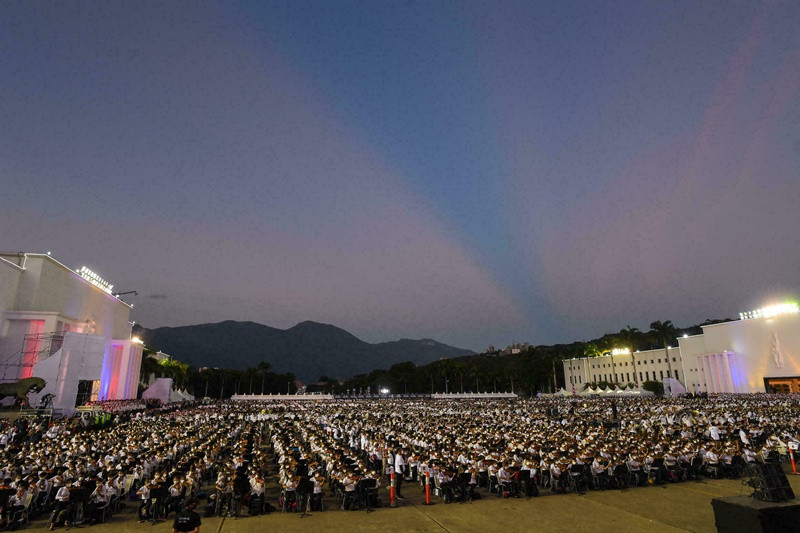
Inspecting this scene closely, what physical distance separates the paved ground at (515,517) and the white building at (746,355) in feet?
291

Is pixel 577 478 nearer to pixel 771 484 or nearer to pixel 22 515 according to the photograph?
pixel 771 484

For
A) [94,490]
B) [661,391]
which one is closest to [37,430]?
[94,490]

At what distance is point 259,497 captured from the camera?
16000mm

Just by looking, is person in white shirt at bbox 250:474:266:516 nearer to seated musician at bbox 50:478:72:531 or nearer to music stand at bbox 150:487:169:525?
music stand at bbox 150:487:169:525

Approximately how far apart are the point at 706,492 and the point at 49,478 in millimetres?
24100

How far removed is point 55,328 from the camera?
6531 centimetres

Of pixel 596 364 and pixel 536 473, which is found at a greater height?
pixel 596 364

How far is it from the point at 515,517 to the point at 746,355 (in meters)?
102

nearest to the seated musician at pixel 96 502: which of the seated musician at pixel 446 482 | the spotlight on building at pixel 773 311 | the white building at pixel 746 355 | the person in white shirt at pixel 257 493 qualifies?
the person in white shirt at pixel 257 493

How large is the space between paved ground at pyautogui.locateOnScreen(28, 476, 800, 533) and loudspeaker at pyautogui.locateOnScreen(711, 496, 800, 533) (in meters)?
4.85

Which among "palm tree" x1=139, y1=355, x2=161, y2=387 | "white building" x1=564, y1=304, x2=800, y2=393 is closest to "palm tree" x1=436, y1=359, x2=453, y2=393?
"white building" x1=564, y1=304, x2=800, y2=393

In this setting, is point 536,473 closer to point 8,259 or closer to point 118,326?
point 8,259

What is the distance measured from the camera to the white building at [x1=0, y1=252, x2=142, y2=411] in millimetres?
56062

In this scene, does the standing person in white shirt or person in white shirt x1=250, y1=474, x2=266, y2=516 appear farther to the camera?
the standing person in white shirt
